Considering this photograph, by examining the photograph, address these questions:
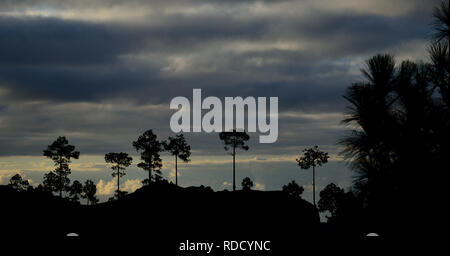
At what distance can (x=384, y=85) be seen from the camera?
12.8 metres

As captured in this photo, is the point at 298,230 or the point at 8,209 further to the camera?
the point at 298,230

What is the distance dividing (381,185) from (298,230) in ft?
103
